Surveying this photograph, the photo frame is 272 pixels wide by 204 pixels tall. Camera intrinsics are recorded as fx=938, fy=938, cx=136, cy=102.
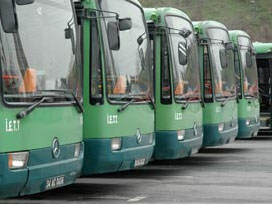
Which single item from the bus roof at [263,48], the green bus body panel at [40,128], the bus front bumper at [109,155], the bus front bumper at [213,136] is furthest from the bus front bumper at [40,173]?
the bus roof at [263,48]

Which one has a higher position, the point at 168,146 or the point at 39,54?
the point at 39,54

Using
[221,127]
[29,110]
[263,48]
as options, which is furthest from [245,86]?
[29,110]

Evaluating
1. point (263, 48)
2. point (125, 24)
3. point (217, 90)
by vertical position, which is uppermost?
point (263, 48)

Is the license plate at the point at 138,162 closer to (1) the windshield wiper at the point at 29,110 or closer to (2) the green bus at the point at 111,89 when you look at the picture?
(2) the green bus at the point at 111,89

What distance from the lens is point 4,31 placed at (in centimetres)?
909

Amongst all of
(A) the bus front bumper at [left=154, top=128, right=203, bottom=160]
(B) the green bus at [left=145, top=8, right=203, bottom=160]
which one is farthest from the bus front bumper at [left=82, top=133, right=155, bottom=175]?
(B) the green bus at [left=145, top=8, right=203, bottom=160]

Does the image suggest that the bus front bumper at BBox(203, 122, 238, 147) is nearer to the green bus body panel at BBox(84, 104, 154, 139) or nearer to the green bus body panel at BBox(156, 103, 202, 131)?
the green bus body panel at BBox(156, 103, 202, 131)

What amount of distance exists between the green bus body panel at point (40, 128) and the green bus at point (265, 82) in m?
16.8

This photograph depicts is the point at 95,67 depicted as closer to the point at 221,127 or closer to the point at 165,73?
the point at 165,73

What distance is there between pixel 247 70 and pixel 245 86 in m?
0.47

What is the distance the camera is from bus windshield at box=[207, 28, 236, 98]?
19.2 meters

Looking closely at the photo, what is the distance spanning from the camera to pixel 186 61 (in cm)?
1650

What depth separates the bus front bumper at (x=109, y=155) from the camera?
12.3 meters

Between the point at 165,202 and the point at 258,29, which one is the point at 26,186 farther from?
the point at 258,29
